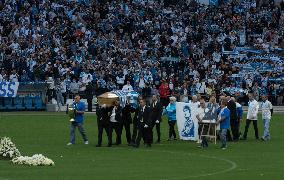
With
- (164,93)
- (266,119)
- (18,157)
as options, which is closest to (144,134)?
(266,119)

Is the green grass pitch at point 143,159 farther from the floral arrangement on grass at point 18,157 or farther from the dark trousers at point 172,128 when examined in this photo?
the dark trousers at point 172,128

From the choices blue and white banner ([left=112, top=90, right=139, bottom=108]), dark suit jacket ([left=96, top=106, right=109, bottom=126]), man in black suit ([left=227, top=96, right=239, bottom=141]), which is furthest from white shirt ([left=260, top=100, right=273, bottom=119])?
dark suit jacket ([left=96, top=106, right=109, bottom=126])

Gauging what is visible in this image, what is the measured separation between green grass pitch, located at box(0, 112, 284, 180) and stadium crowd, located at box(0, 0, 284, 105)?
13.9m

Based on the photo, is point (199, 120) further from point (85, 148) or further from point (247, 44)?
point (247, 44)

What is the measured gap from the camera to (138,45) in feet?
200

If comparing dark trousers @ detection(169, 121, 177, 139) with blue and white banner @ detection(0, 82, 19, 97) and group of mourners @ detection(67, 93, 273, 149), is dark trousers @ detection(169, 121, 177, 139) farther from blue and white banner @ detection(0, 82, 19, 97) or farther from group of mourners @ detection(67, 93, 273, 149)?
blue and white banner @ detection(0, 82, 19, 97)

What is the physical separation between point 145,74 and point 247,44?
36.5 ft

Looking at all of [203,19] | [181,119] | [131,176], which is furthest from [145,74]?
[131,176]

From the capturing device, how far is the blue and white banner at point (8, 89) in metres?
53.6

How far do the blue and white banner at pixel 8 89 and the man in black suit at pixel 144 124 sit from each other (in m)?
20.6

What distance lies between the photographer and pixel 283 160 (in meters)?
29.3

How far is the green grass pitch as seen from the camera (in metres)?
24.7

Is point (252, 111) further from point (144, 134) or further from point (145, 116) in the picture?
point (145, 116)

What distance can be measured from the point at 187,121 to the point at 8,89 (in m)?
18.7
